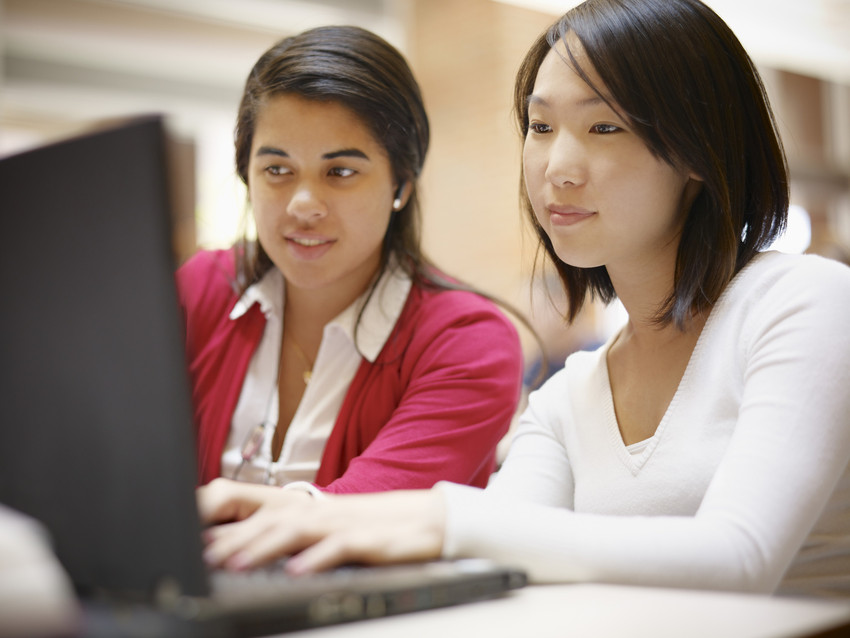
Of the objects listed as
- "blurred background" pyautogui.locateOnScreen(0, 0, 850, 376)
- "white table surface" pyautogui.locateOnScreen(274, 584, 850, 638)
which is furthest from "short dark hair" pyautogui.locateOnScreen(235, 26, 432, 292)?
"blurred background" pyautogui.locateOnScreen(0, 0, 850, 376)

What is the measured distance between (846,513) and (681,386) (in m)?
Answer: 0.24

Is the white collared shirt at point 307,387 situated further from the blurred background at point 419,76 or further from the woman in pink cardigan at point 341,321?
the blurred background at point 419,76

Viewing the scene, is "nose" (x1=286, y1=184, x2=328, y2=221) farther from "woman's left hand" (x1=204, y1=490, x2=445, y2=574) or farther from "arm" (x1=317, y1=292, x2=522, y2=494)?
"woman's left hand" (x1=204, y1=490, x2=445, y2=574)

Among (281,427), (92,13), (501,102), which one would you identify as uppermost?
(92,13)

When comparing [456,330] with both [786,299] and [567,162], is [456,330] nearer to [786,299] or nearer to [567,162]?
[567,162]

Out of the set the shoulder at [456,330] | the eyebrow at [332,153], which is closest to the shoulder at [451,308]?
the shoulder at [456,330]

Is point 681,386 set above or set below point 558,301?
below

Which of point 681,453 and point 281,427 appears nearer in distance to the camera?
point 681,453

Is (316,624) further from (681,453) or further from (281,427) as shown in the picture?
(281,427)

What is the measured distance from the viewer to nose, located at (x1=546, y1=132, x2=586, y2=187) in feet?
3.59

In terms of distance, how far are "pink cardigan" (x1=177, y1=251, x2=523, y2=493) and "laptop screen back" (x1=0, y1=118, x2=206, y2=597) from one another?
0.69 metres

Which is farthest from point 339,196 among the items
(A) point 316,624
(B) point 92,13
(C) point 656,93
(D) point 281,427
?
(B) point 92,13

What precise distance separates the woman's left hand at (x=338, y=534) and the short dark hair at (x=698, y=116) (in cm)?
52

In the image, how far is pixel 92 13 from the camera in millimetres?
5480
